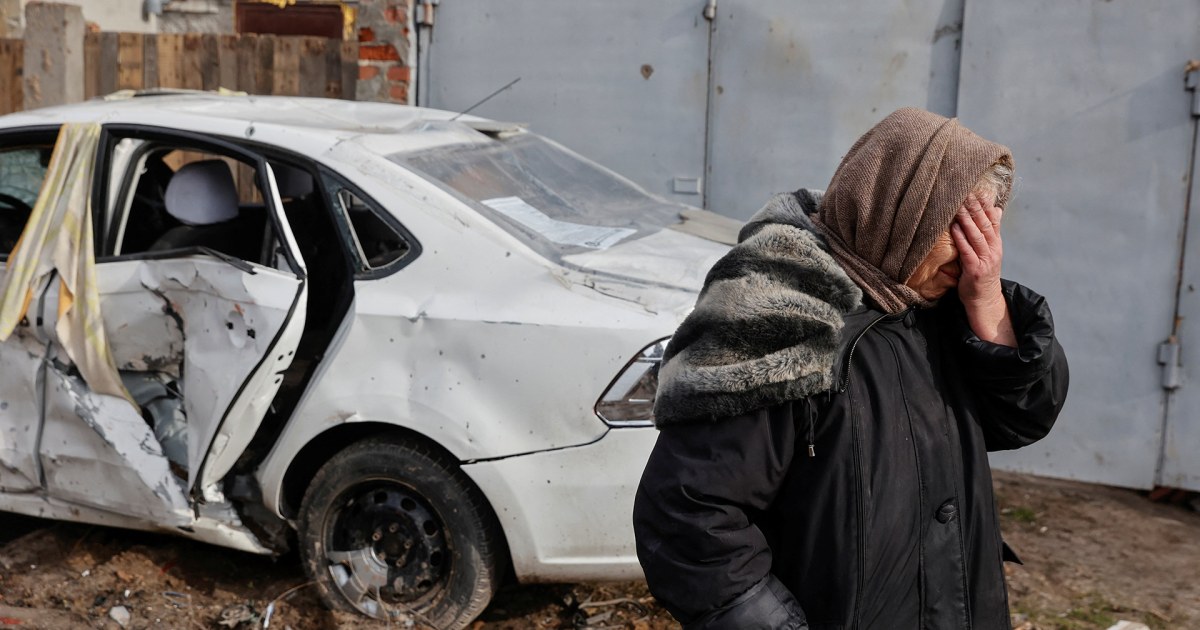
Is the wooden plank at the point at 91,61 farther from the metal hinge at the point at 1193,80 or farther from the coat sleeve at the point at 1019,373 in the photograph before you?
the coat sleeve at the point at 1019,373

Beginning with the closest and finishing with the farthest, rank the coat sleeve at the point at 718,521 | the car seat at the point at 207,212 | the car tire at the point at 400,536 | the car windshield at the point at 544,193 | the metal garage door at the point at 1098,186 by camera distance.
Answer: the coat sleeve at the point at 718,521
the car tire at the point at 400,536
the car windshield at the point at 544,193
the car seat at the point at 207,212
the metal garage door at the point at 1098,186

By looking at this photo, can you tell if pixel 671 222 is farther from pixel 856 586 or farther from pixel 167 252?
pixel 856 586

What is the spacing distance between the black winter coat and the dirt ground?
191 centimetres

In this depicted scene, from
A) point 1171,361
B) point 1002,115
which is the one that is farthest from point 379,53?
point 1171,361

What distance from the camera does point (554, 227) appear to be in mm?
3762

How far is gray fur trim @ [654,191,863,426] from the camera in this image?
1704 mm

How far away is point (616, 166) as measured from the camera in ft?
19.7

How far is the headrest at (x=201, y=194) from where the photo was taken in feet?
13.5

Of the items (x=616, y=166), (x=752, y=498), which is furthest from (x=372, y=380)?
(x=616, y=166)

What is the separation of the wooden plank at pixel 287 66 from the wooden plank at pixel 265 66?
33mm

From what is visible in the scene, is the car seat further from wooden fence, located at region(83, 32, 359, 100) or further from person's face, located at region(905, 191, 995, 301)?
person's face, located at region(905, 191, 995, 301)

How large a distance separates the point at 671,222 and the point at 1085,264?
210 centimetres

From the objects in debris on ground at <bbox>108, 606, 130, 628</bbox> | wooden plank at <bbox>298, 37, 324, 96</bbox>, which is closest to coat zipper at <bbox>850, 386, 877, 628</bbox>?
debris on ground at <bbox>108, 606, 130, 628</bbox>

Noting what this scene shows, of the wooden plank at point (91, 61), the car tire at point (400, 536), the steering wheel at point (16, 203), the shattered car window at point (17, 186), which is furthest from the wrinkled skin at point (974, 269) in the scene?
the wooden plank at point (91, 61)
